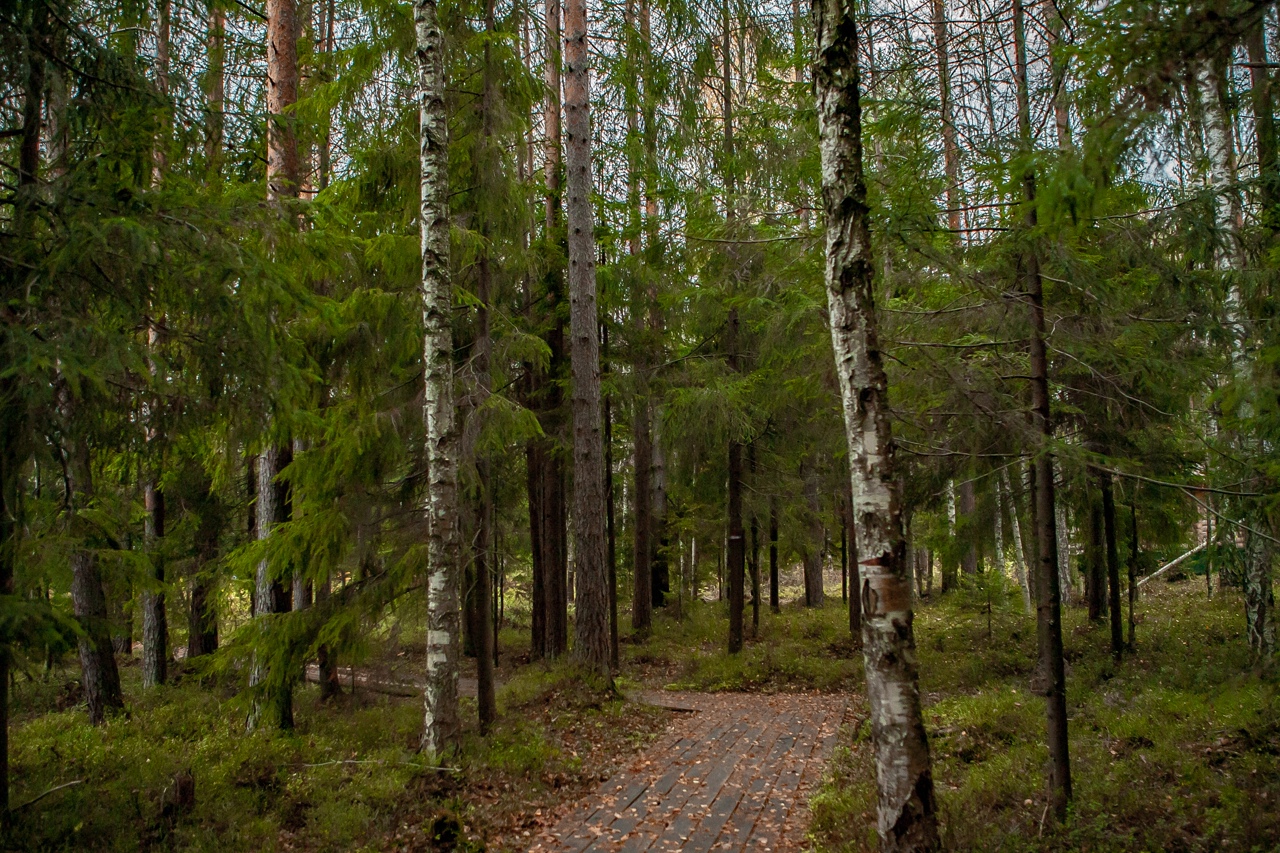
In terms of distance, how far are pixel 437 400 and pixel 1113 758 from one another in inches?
307

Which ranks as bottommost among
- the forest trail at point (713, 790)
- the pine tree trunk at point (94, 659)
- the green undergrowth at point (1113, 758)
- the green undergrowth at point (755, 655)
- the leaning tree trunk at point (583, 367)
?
the green undergrowth at point (755, 655)

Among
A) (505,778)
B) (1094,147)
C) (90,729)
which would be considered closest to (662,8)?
(1094,147)

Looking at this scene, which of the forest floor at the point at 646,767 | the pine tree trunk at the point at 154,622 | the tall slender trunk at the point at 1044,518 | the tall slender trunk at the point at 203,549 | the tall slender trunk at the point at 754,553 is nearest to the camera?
the forest floor at the point at 646,767

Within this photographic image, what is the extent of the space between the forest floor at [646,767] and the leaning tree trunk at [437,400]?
77 centimetres

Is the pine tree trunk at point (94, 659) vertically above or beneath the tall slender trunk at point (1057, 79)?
beneath

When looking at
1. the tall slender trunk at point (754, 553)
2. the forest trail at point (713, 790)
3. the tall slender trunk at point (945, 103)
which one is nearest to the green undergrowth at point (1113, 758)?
the forest trail at point (713, 790)

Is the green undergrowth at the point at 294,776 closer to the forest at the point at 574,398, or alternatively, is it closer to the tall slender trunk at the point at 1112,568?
the forest at the point at 574,398

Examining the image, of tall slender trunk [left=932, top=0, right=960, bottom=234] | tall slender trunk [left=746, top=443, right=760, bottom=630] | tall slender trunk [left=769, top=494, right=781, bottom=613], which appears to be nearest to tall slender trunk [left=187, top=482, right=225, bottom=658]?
tall slender trunk [left=746, top=443, right=760, bottom=630]

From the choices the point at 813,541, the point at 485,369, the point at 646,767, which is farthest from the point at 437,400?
the point at 813,541

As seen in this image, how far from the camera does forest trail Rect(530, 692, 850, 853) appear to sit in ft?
21.5

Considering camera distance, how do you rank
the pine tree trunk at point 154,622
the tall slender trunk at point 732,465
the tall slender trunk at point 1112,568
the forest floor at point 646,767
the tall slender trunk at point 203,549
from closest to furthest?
the forest floor at point 646,767 → the tall slender trunk at point 1112,568 → the pine tree trunk at point 154,622 → the tall slender trunk at point 203,549 → the tall slender trunk at point 732,465

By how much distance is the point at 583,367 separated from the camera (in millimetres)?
12539

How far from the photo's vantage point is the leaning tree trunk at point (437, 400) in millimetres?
8078

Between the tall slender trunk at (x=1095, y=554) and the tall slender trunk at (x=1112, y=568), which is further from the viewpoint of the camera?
the tall slender trunk at (x=1095, y=554)
